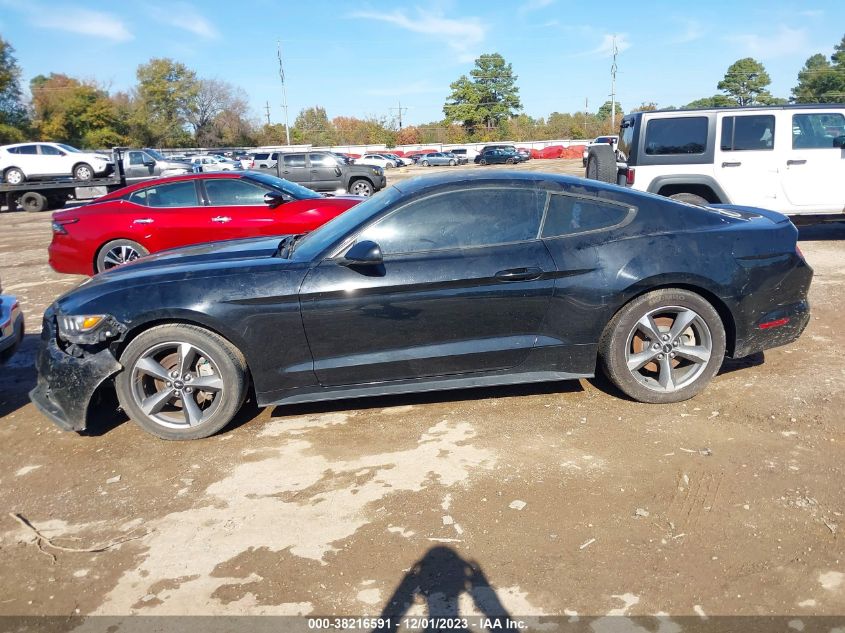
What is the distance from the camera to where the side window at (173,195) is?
8102 millimetres

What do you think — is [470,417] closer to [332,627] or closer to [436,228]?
[436,228]

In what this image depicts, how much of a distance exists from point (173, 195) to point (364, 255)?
17.7 feet

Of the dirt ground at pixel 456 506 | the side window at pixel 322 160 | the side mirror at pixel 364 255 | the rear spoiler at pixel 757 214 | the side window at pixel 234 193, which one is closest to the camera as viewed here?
the dirt ground at pixel 456 506

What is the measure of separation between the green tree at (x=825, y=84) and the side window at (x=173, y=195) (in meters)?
89.8

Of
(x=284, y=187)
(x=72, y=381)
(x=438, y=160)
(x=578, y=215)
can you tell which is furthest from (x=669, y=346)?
(x=438, y=160)

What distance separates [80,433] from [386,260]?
234 centimetres

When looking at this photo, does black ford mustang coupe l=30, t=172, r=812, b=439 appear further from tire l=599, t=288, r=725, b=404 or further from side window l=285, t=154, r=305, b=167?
side window l=285, t=154, r=305, b=167

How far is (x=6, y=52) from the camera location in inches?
2211

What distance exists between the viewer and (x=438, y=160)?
5484cm

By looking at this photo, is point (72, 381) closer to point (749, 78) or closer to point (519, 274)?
A: point (519, 274)

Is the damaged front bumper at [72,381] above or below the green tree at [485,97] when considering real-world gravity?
below

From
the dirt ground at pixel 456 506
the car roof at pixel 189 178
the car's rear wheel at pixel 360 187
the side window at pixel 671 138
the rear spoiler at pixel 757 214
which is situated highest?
the side window at pixel 671 138

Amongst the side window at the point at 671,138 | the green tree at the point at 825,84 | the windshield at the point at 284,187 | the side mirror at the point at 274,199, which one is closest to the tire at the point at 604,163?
the side window at the point at 671,138

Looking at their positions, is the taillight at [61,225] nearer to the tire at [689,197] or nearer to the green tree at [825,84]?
the tire at [689,197]
